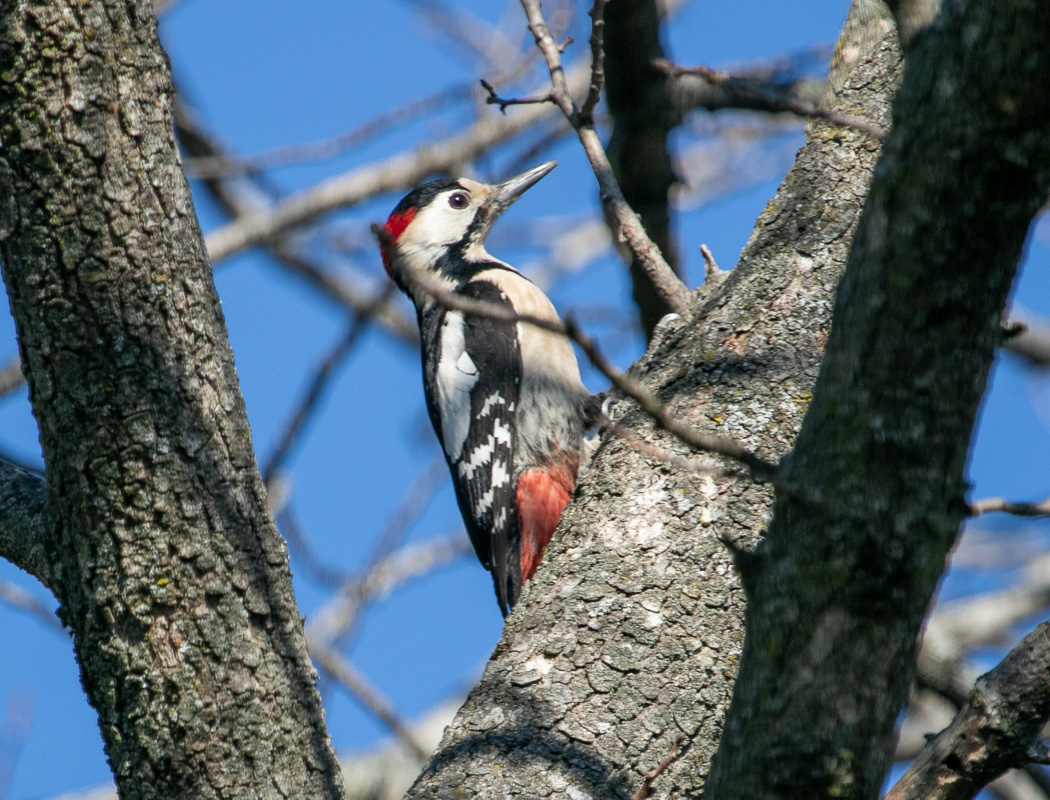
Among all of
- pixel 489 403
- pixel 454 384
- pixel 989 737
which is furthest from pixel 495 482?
pixel 989 737

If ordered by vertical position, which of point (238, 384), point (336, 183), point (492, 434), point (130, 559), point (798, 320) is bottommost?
point (130, 559)

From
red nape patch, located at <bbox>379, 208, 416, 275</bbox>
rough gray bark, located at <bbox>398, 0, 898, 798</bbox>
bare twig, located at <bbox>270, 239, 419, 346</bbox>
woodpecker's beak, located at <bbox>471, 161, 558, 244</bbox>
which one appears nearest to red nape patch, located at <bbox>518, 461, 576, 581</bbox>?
rough gray bark, located at <bbox>398, 0, 898, 798</bbox>

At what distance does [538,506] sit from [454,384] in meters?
0.77

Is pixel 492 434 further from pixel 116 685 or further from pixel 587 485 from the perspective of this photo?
pixel 116 685

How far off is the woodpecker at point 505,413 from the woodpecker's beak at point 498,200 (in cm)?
8

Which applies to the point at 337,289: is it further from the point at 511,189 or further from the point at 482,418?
the point at 482,418

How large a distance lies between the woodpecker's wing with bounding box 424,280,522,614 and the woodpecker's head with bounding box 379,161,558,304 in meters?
0.42

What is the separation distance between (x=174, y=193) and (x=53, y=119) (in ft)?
0.72

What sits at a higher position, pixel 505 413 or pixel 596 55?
pixel 505 413

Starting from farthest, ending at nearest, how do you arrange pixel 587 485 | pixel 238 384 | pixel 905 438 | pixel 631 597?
pixel 587 485 < pixel 631 597 < pixel 238 384 < pixel 905 438

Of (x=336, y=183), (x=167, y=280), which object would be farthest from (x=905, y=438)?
(x=336, y=183)

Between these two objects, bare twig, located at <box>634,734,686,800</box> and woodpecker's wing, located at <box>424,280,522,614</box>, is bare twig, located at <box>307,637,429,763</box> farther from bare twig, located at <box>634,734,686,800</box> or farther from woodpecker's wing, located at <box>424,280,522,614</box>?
bare twig, located at <box>634,734,686,800</box>

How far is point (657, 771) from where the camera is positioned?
174 cm

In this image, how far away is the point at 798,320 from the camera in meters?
2.61
